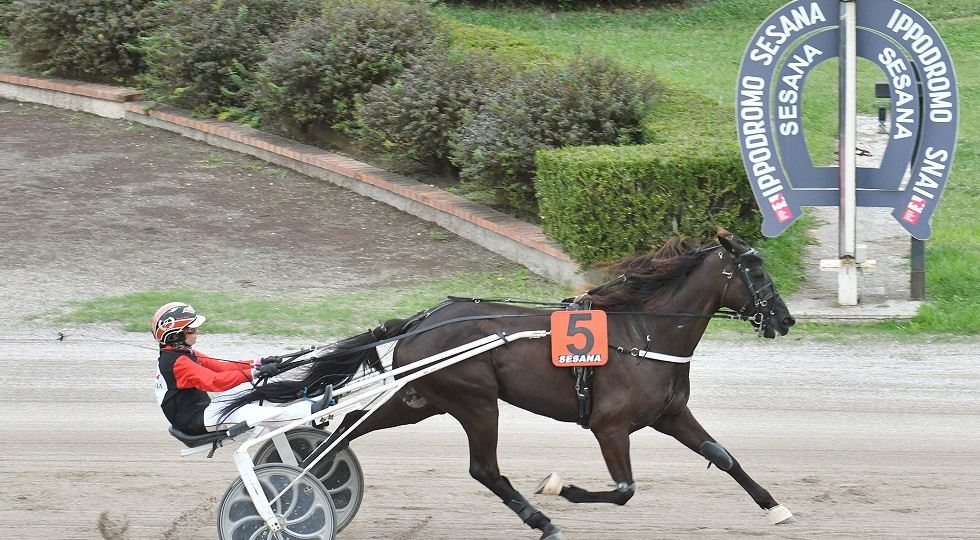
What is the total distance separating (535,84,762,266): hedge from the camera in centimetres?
1051

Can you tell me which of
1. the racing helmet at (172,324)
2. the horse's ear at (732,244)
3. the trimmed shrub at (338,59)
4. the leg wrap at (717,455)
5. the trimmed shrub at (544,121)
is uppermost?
the trimmed shrub at (338,59)

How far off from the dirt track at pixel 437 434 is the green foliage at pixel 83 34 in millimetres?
4450

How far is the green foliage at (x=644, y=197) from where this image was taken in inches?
414

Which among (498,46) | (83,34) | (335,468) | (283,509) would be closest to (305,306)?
(335,468)

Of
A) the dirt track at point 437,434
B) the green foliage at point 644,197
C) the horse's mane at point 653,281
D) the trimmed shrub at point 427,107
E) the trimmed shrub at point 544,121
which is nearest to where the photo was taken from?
the horse's mane at point 653,281

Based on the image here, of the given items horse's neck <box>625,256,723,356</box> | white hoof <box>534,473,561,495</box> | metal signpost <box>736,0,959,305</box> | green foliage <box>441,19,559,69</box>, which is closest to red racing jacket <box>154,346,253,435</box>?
white hoof <box>534,473,561,495</box>

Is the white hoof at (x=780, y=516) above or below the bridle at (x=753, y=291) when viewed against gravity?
below

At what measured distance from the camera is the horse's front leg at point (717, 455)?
5934mm

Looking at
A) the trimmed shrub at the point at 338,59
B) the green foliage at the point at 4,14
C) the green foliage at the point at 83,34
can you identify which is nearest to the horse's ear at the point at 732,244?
the trimmed shrub at the point at 338,59

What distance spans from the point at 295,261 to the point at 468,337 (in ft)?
20.6

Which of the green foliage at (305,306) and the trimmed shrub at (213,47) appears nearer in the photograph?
the green foliage at (305,306)

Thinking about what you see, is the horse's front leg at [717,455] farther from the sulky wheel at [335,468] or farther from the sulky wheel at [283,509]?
the sulky wheel at [283,509]

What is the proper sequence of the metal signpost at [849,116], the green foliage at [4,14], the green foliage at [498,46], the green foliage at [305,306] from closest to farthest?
the green foliage at [305,306] → the metal signpost at [849,116] → the green foliage at [498,46] → the green foliage at [4,14]

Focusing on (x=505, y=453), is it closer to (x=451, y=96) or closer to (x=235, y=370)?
(x=235, y=370)
